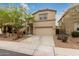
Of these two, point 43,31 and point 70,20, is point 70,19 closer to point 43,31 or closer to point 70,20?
point 70,20

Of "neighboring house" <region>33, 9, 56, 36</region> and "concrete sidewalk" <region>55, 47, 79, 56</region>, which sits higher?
"neighboring house" <region>33, 9, 56, 36</region>

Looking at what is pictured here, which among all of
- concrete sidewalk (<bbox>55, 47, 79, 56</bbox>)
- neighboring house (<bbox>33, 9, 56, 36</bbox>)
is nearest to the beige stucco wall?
neighboring house (<bbox>33, 9, 56, 36</bbox>)

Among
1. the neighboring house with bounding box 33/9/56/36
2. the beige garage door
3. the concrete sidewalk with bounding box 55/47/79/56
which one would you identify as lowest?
the concrete sidewalk with bounding box 55/47/79/56

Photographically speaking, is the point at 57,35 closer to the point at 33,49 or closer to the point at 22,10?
the point at 33,49

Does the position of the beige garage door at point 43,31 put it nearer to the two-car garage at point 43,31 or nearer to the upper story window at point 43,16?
the two-car garage at point 43,31

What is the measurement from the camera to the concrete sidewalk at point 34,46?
311 cm

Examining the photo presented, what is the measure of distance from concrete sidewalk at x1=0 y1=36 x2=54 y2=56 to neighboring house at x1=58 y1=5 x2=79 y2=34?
28 centimetres

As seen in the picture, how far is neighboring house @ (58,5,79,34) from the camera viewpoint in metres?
3.16

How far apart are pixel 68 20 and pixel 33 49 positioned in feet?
2.19

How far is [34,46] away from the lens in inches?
124

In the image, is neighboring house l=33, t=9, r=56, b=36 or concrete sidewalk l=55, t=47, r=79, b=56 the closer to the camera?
concrete sidewalk l=55, t=47, r=79, b=56

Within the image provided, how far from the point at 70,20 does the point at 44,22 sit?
39cm

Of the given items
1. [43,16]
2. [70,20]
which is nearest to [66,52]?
[70,20]

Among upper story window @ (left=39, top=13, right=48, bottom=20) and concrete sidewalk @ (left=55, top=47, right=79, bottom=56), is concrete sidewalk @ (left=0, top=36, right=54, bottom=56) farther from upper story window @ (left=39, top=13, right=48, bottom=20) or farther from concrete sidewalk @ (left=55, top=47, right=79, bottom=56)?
upper story window @ (left=39, top=13, right=48, bottom=20)
